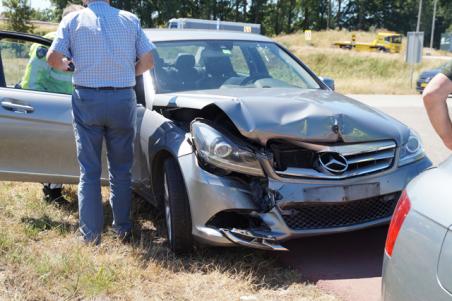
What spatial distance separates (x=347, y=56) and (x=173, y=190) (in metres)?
39.1

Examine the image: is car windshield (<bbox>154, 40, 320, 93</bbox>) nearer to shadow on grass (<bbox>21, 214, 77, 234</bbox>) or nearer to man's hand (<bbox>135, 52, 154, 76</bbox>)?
man's hand (<bbox>135, 52, 154, 76</bbox>)

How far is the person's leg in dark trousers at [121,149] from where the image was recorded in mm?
3883

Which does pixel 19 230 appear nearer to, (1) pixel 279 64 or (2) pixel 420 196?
(1) pixel 279 64

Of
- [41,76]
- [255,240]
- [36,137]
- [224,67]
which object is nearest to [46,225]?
[36,137]

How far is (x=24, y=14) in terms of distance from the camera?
40.6 meters

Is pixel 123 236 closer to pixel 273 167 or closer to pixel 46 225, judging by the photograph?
pixel 46 225

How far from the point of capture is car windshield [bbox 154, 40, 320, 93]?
4.71 metres

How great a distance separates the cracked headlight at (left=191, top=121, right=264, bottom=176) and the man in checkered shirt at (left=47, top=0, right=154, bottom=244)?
685 mm

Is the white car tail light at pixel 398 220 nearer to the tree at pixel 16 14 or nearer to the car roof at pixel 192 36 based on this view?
the car roof at pixel 192 36

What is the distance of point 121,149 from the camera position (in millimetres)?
4016

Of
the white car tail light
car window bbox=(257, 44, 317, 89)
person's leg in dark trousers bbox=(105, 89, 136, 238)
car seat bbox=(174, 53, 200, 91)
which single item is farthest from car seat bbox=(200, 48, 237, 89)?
the white car tail light

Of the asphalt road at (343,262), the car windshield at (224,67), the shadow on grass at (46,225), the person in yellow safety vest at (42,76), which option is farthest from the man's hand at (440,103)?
the person in yellow safety vest at (42,76)

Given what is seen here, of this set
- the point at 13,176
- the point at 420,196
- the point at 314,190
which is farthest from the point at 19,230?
the point at 420,196

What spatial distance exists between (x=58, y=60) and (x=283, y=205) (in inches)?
73.9
